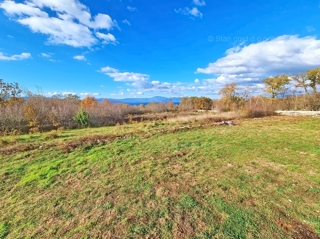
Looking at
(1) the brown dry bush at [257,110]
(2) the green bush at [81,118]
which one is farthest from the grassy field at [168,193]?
(2) the green bush at [81,118]

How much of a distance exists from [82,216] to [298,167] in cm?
542

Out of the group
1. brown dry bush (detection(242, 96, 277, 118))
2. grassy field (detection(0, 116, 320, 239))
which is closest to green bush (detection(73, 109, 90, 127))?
grassy field (detection(0, 116, 320, 239))

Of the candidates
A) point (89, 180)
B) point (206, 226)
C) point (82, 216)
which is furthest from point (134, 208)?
point (89, 180)

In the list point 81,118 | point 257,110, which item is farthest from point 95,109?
point 257,110

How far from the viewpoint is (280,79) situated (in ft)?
85.1

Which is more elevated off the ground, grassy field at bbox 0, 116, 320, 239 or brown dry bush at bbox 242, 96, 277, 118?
brown dry bush at bbox 242, 96, 277, 118

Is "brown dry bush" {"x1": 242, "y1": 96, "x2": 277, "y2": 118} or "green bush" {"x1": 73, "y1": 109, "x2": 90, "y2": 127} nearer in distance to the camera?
"brown dry bush" {"x1": 242, "y1": 96, "x2": 277, "y2": 118}

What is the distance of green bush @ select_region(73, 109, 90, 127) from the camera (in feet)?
56.9

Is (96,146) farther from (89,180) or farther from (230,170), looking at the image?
(230,170)

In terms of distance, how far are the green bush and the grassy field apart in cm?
1104

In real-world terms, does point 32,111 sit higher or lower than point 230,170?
higher

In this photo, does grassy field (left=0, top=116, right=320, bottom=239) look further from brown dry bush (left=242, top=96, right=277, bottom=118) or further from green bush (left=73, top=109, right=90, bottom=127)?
green bush (left=73, top=109, right=90, bottom=127)

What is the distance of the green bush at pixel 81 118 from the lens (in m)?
17.3

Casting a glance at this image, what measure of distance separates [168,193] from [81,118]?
53.3ft
